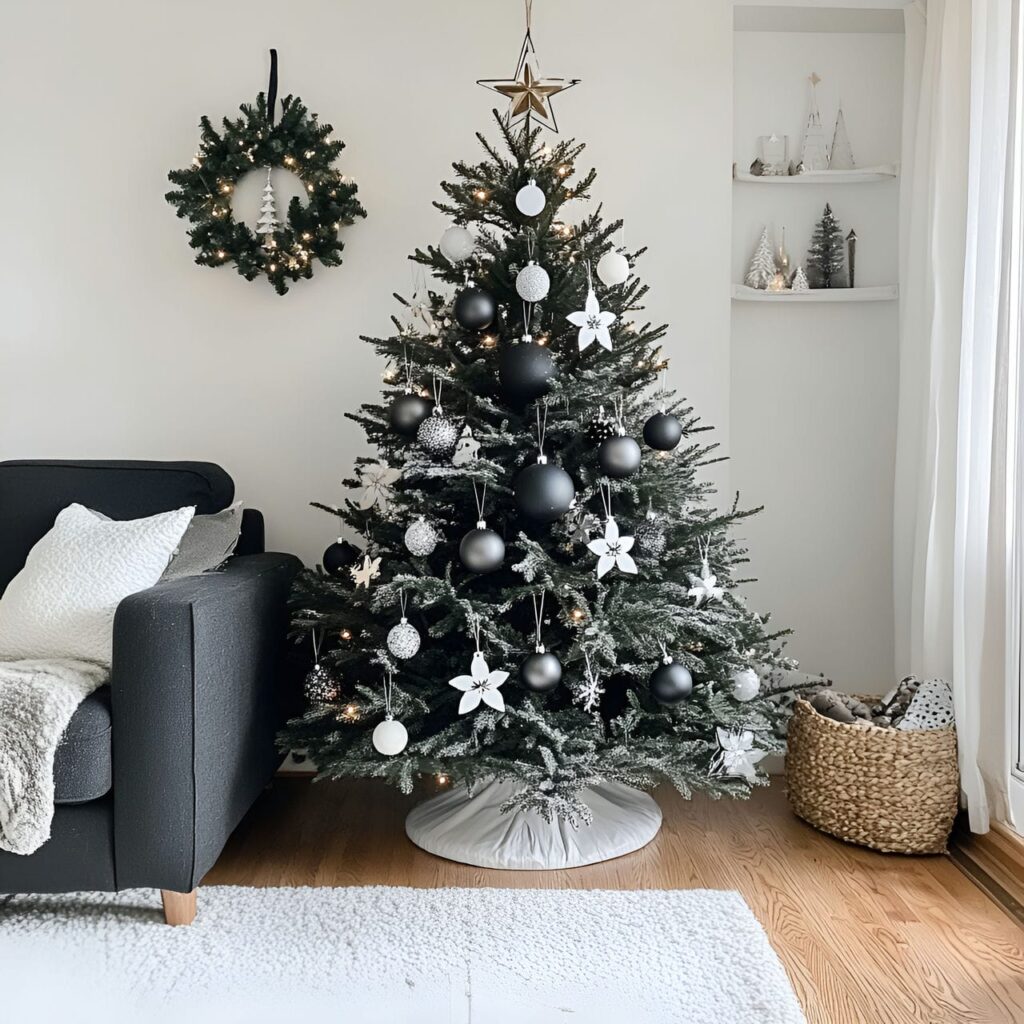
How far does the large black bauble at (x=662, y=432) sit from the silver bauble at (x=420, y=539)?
0.53 metres

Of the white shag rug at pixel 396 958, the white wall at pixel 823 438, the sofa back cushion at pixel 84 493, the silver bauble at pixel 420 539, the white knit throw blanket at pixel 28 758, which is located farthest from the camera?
the white wall at pixel 823 438

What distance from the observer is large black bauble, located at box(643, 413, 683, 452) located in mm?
2209

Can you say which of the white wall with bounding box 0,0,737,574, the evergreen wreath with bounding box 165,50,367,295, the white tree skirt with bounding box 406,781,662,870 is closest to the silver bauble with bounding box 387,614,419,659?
the white tree skirt with bounding box 406,781,662,870

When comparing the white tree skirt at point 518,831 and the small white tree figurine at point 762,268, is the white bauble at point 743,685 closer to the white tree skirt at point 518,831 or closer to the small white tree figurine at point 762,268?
the white tree skirt at point 518,831

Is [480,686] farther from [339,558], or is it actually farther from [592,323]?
[592,323]

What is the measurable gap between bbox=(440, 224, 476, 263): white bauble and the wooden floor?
4.59 ft

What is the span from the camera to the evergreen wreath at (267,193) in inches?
113

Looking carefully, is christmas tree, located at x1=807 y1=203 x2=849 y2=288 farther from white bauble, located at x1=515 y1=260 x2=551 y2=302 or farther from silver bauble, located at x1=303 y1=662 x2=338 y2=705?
silver bauble, located at x1=303 y1=662 x2=338 y2=705

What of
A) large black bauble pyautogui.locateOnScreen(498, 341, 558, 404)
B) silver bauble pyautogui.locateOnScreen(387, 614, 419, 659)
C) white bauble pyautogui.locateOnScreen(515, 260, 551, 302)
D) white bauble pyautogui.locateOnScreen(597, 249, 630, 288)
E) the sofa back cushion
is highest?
white bauble pyautogui.locateOnScreen(597, 249, 630, 288)

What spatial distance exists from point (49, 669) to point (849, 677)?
2307mm

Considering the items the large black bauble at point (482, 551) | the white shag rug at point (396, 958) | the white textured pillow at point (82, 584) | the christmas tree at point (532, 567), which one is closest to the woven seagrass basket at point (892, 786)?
the christmas tree at point (532, 567)

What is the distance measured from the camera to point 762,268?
3068 mm

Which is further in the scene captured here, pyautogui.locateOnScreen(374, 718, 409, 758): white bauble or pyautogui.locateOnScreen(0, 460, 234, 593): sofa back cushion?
pyautogui.locateOnScreen(0, 460, 234, 593): sofa back cushion

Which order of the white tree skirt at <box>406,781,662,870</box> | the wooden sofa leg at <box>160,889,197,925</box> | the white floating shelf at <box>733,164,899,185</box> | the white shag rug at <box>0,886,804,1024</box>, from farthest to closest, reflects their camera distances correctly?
1. the white floating shelf at <box>733,164,899,185</box>
2. the white tree skirt at <box>406,781,662,870</box>
3. the wooden sofa leg at <box>160,889,197,925</box>
4. the white shag rug at <box>0,886,804,1024</box>
